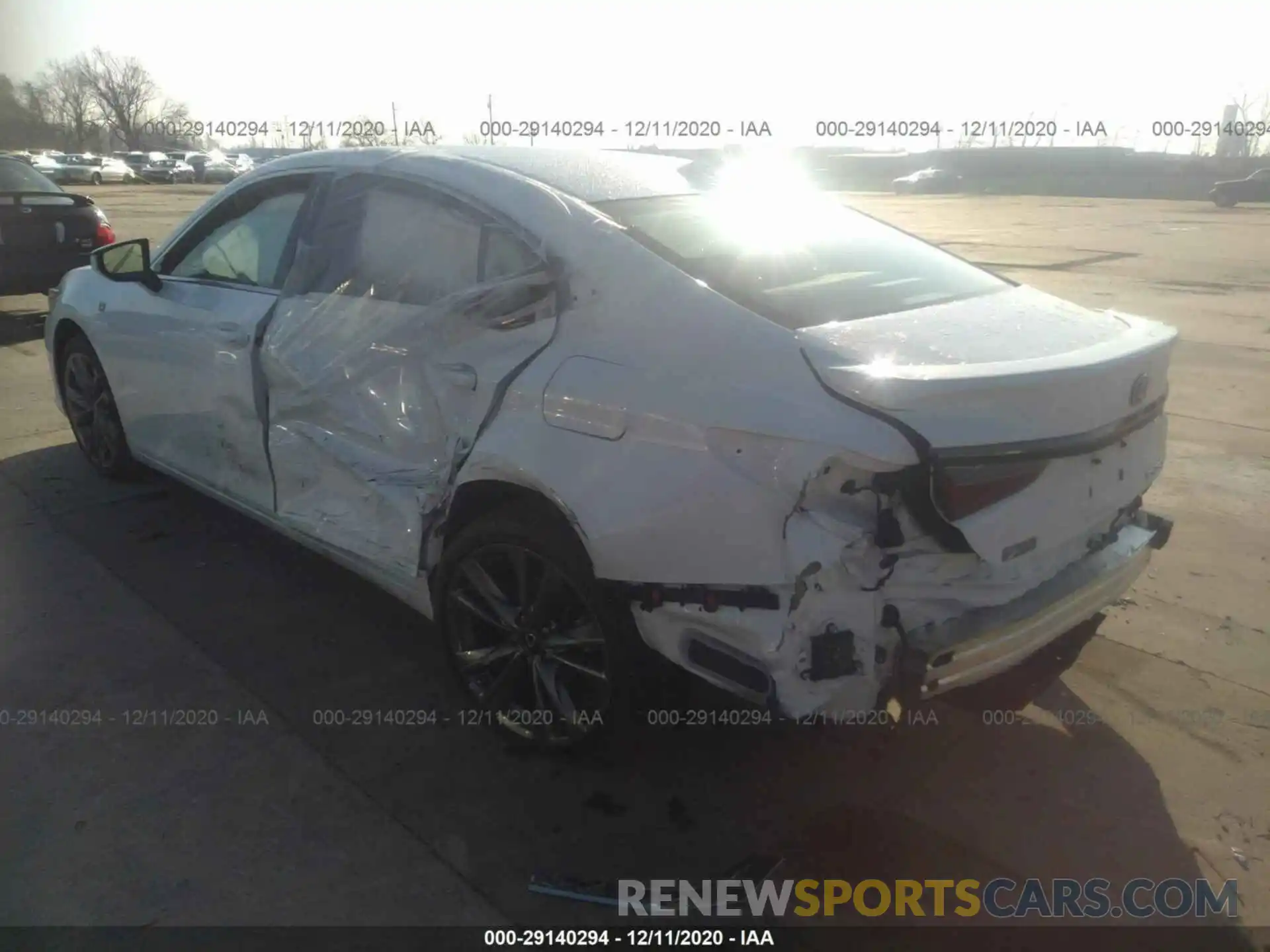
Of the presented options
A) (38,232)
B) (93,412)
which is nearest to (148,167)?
(38,232)

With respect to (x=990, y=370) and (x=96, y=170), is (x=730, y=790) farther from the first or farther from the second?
(x=96, y=170)

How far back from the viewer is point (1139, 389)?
2.62 m

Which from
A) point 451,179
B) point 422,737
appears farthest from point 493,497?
point 451,179

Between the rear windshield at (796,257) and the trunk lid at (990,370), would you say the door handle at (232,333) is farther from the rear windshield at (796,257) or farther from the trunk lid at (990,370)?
the trunk lid at (990,370)

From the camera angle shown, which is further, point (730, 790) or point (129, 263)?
point (129, 263)

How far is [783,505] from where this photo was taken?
2.22 m

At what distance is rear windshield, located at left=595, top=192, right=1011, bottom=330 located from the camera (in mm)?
2662

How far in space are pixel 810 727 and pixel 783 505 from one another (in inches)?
45.6

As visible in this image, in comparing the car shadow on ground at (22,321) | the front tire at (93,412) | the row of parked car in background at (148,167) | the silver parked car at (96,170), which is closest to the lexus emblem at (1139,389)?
the front tire at (93,412)

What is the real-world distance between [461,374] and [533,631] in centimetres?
76

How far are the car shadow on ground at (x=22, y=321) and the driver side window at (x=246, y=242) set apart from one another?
17.7ft

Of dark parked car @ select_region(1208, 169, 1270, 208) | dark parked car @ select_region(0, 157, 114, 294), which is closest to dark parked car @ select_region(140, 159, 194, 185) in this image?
dark parked car @ select_region(0, 157, 114, 294)

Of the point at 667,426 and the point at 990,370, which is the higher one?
the point at 990,370

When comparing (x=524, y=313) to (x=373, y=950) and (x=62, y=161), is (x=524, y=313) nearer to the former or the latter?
(x=373, y=950)
